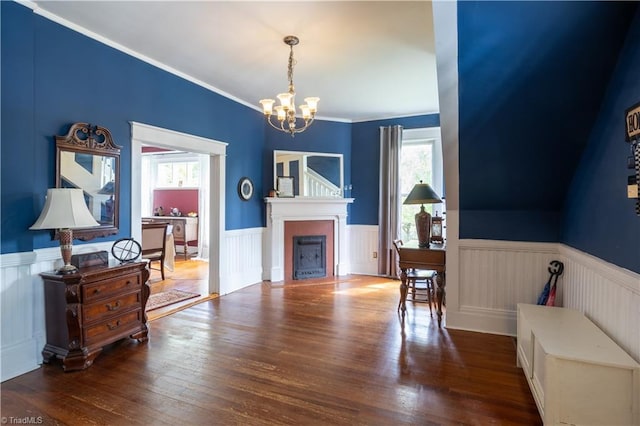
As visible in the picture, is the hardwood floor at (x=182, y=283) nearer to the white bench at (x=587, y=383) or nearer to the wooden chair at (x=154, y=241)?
the wooden chair at (x=154, y=241)

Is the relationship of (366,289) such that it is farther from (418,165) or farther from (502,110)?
(502,110)

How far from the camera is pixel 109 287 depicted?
9.09 feet

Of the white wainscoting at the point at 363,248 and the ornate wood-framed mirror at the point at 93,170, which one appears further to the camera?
the white wainscoting at the point at 363,248

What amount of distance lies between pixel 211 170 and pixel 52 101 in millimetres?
2032

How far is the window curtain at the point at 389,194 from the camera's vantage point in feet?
18.2

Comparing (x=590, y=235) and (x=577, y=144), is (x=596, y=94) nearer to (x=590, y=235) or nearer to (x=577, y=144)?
(x=577, y=144)

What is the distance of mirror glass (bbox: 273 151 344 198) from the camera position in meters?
5.50

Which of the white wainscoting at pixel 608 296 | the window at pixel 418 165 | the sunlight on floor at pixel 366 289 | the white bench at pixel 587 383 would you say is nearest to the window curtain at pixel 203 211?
the sunlight on floor at pixel 366 289

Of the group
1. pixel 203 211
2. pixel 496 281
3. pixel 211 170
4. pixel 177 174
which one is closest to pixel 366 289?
pixel 496 281

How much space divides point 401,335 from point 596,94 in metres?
2.39

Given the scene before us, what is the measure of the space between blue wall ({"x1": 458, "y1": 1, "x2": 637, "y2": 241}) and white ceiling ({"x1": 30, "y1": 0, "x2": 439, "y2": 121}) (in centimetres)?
70

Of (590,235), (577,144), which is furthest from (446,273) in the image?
(577,144)

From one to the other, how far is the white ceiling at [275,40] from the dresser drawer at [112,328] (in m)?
2.49
